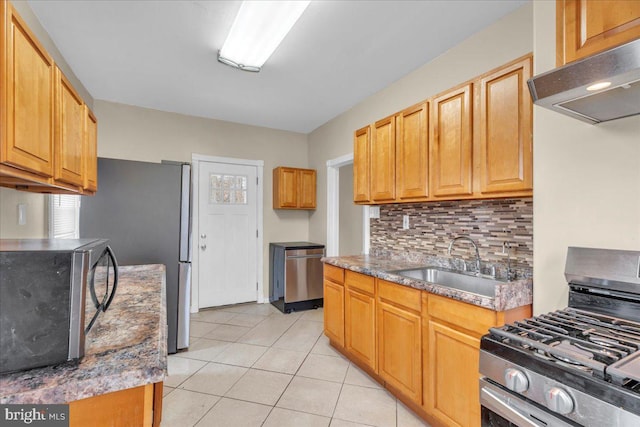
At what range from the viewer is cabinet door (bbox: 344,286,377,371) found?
2.29m

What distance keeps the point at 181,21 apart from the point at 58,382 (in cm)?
226

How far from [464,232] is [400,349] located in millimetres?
1000

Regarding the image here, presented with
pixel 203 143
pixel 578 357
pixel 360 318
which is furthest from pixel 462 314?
pixel 203 143

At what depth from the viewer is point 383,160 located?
2.64 m

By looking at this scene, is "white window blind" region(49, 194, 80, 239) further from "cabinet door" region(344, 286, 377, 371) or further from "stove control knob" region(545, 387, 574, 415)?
"stove control knob" region(545, 387, 574, 415)

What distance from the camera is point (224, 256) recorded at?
425 centimetres

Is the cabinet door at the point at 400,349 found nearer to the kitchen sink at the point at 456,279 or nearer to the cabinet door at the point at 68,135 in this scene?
the kitchen sink at the point at 456,279

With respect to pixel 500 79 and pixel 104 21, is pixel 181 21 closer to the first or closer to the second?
pixel 104 21

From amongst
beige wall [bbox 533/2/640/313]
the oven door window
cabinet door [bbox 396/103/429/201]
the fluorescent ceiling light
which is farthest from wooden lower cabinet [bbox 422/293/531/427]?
the fluorescent ceiling light

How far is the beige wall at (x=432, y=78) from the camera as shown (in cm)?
200

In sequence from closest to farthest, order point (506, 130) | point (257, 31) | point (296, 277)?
point (506, 130), point (257, 31), point (296, 277)

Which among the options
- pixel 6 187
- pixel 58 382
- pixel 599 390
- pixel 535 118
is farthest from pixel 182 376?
pixel 535 118

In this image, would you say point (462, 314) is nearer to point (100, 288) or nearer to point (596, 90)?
point (596, 90)

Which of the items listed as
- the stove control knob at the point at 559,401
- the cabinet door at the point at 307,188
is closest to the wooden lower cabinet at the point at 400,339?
the stove control knob at the point at 559,401
